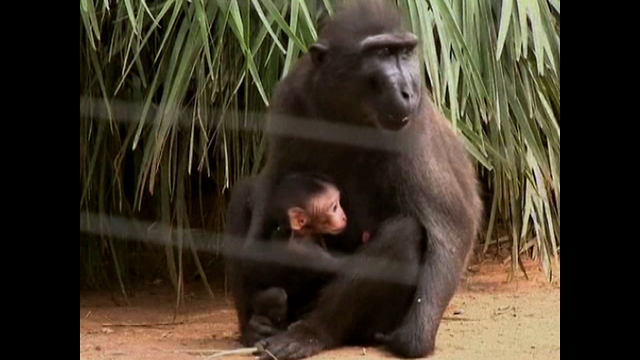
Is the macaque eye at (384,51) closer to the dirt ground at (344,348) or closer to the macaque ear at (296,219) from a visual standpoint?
the macaque ear at (296,219)

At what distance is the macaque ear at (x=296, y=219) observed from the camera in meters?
2.67

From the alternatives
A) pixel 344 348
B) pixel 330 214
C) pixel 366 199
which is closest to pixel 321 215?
pixel 330 214

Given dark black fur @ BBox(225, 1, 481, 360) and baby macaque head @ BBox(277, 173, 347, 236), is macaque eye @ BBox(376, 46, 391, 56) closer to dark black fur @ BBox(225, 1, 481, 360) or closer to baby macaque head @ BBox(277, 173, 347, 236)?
dark black fur @ BBox(225, 1, 481, 360)

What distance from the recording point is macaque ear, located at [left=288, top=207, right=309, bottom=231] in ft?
8.77

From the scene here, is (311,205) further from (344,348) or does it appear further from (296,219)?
(344,348)

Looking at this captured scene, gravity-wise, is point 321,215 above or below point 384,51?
below

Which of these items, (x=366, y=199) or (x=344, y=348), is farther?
(x=366, y=199)

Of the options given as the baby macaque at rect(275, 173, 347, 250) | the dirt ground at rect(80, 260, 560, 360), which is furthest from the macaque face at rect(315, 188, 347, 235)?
the dirt ground at rect(80, 260, 560, 360)

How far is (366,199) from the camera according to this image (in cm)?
274

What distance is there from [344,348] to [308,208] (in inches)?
Answer: 12.8

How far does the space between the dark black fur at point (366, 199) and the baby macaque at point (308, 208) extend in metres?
0.04

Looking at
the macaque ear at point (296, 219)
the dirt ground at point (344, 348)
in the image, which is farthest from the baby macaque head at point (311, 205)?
the dirt ground at point (344, 348)
